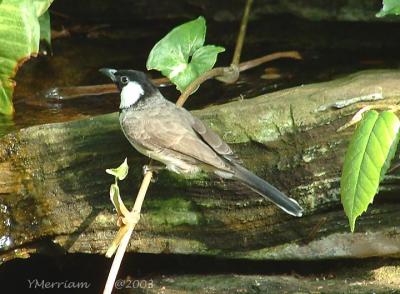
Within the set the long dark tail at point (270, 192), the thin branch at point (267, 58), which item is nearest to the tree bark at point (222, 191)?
the long dark tail at point (270, 192)

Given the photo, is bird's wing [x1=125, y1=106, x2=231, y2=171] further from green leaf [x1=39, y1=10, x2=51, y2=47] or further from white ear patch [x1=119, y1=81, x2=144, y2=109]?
green leaf [x1=39, y1=10, x2=51, y2=47]

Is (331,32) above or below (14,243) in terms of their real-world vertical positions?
above

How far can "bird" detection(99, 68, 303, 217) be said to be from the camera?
10.8 ft

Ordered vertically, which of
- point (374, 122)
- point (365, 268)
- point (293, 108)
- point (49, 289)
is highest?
point (374, 122)

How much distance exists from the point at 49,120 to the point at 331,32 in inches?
80.8

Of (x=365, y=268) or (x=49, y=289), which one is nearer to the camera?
(x=365, y=268)

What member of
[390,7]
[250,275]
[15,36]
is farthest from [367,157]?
[15,36]

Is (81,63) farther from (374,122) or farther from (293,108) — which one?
(374,122)

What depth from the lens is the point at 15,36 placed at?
3.87 metres

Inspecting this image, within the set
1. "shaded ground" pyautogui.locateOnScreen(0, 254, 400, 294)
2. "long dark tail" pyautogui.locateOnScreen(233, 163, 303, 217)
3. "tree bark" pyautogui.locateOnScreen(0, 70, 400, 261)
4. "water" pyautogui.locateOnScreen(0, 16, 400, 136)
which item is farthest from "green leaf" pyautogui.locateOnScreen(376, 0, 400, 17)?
"water" pyautogui.locateOnScreen(0, 16, 400, 136)

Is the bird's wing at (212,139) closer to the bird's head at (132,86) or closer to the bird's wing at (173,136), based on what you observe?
the bird's wing at (173,136)

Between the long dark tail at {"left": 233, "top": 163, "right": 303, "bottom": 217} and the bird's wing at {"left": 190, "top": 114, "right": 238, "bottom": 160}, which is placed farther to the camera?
the bird's wing at {"left": 190, "top": 114, "right": 238, "bottom": 160}

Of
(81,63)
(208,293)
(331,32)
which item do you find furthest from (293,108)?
(81,63)

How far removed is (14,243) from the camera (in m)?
3.76
